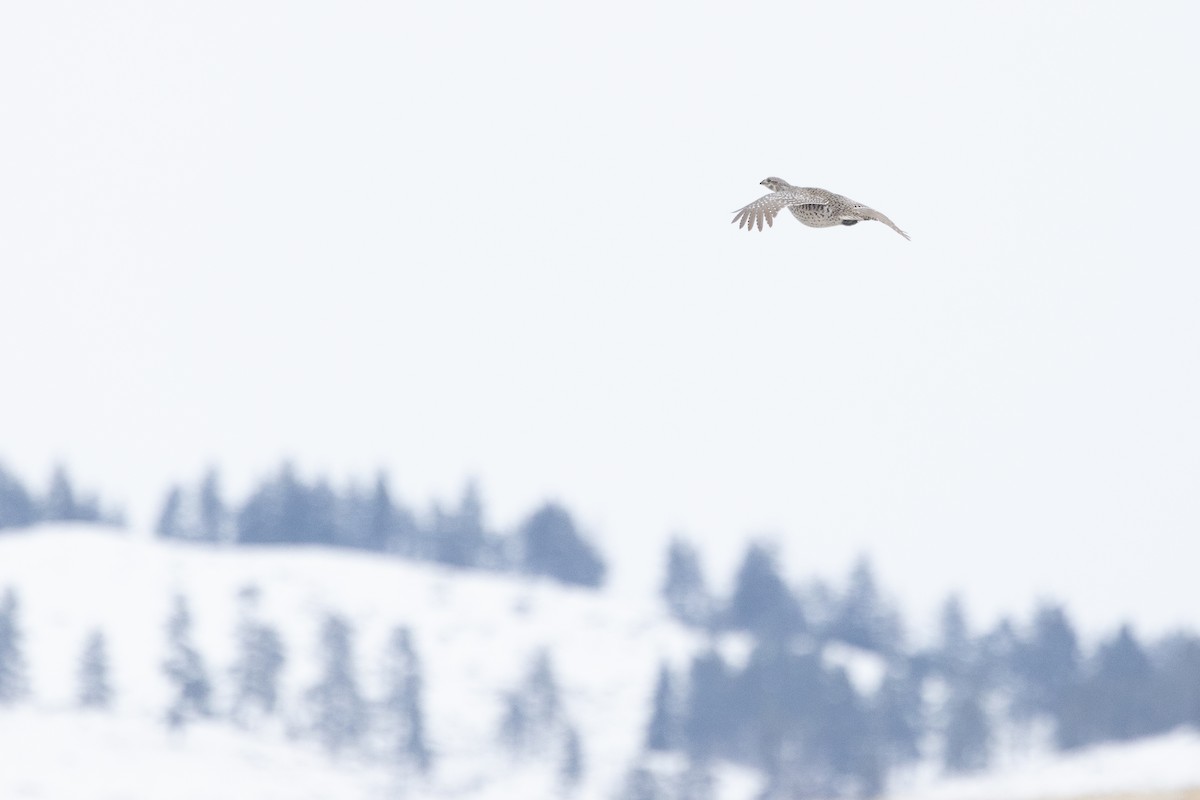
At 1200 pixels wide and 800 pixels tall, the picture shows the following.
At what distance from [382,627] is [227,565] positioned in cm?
1493

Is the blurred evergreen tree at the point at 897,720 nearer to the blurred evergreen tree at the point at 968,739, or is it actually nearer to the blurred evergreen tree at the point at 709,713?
the blurred evergreen tree at the point at 968,739

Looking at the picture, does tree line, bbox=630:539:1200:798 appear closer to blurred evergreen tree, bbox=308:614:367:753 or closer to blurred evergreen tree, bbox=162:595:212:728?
blurred evergreen tree, bbox=308:614:367:753

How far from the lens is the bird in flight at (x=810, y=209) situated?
16844mm

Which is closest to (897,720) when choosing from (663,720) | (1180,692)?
(663,720)

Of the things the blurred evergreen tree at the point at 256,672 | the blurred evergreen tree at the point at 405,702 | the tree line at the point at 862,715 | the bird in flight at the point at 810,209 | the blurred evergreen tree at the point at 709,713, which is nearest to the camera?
the bird in flight at the point at 810,209

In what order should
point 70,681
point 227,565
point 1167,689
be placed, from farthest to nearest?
point 227,565 → point 1167,689 → point 70,681

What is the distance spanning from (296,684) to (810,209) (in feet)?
518

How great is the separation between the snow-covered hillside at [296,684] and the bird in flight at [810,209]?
Result: 107917 millimetres

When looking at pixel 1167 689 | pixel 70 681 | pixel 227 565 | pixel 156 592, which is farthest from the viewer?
pixel 227 565

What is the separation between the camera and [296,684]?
172250 mm

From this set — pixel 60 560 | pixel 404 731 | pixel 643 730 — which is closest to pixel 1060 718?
pixel 643 730

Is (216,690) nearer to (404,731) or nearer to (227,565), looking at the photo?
(404,731)

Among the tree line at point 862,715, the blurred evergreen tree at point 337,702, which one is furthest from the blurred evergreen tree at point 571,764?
the blurred evergreen tree at point 337,702

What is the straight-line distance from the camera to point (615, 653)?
194m
